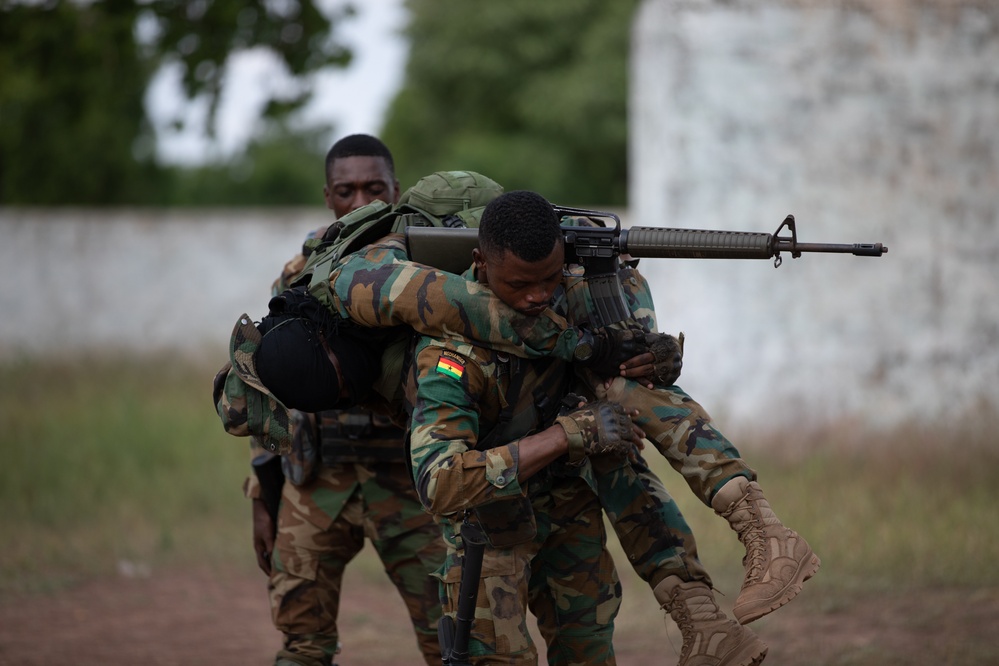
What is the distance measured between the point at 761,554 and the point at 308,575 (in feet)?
6.23

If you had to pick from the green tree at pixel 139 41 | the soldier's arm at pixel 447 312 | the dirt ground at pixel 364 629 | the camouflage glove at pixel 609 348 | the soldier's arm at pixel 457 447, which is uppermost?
the green tree at pixel 139 41

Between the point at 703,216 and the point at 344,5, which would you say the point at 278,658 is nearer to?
the point at 703,216

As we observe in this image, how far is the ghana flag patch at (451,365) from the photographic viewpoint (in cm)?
351

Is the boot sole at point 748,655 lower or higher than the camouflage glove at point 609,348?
lower

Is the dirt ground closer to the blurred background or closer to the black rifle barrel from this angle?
the blurred background

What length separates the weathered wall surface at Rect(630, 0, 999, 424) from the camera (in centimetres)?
893

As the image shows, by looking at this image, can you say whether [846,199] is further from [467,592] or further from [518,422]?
[467,592]

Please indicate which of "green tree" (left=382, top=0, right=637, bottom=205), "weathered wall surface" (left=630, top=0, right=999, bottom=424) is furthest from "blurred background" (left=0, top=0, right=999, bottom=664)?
"green tree" (left=382, top=0, right=637, bottom=205)

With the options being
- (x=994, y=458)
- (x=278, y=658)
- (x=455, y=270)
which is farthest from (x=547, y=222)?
(x=994, y=458)

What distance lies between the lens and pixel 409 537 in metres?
4.67

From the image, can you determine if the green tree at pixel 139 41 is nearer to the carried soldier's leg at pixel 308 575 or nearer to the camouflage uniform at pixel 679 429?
the carried soldier's leg at pixel 308 575

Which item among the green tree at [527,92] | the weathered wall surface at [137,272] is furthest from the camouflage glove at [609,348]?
the green tree at [527,92]

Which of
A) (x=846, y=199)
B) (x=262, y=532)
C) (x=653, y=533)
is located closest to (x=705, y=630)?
(x=653, y=533)

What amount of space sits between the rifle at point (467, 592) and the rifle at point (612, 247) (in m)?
0.78
